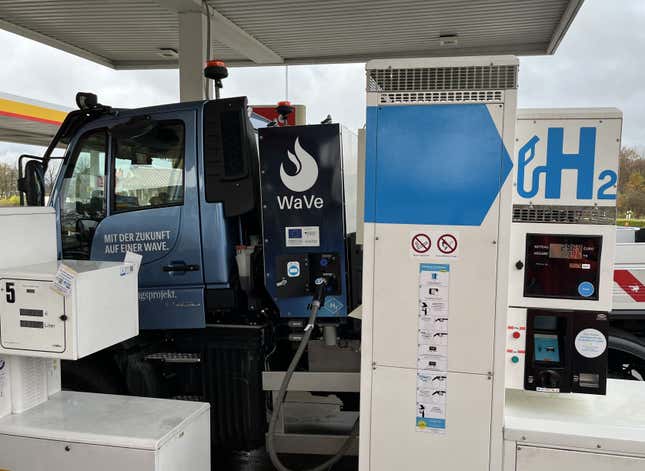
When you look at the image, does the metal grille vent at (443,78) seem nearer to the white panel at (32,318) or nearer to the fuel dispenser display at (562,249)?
the fuel dispenser display at (562,249)

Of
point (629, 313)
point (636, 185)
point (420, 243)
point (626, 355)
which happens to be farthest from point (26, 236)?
point (636, 185)

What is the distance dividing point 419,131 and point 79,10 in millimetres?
6263

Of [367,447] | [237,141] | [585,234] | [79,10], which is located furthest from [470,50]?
[367,447]

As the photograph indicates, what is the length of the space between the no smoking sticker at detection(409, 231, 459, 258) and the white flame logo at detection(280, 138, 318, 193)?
99 centimetres

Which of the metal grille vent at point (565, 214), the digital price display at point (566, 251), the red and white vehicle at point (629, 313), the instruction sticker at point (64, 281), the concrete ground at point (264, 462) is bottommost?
the concrete ground at point (264, 462)

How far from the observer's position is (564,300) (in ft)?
7.60

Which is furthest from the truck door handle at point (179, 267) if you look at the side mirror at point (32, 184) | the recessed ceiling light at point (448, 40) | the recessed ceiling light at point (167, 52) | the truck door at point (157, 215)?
the recessed ceiling light at point (167, 52)

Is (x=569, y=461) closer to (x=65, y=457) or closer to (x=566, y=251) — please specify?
(x=566, y=251)

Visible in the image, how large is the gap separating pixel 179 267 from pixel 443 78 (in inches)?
76.1

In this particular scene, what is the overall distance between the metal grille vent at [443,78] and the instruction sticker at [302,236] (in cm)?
105

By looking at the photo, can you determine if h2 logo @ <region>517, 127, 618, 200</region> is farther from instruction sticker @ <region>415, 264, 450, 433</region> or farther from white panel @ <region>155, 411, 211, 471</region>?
white panel @ <region>155, 411, 211, 471</region>

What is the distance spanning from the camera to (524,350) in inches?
94.1

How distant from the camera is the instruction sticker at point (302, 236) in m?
3.03

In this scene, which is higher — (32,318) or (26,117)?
(26,117)
